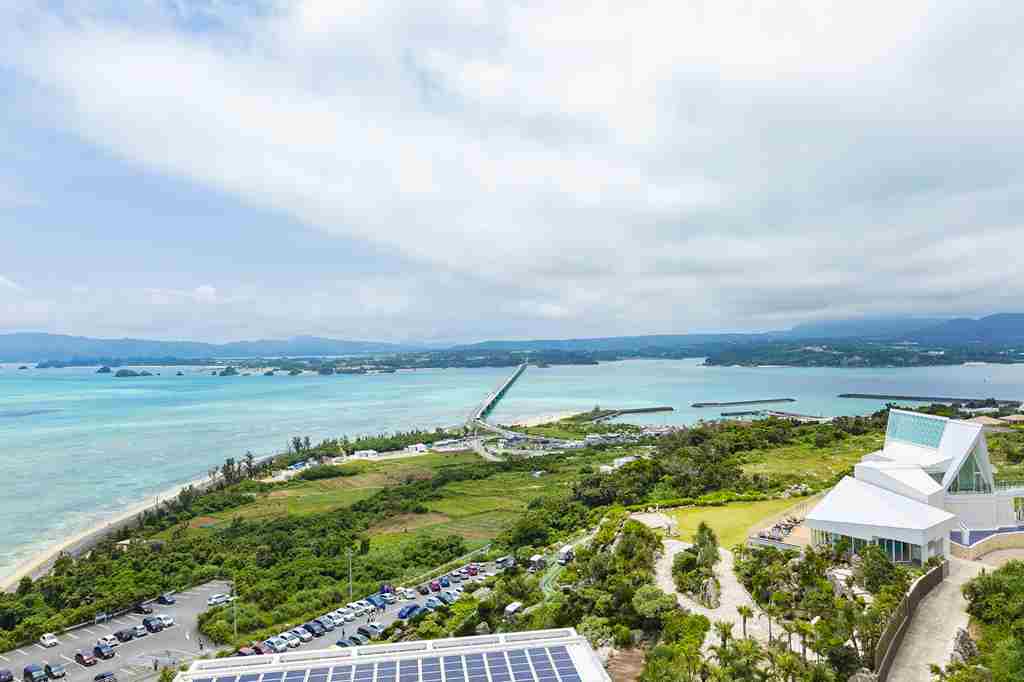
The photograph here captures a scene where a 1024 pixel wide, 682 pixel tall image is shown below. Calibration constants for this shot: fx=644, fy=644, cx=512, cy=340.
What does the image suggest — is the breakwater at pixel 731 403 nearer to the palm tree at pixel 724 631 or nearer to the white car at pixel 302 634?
the white car at pixel 302 634

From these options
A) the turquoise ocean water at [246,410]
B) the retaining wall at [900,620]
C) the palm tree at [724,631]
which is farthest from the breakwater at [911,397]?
the palm tree at [724,631]

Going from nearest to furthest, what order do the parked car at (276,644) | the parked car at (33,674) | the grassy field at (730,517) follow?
the parked car at (33,674), the parked car at (276,644), the grassy field at (730,517)

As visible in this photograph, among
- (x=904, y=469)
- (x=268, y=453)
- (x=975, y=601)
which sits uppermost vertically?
(x=904, y=469)

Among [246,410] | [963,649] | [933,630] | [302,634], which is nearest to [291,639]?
[302,634]

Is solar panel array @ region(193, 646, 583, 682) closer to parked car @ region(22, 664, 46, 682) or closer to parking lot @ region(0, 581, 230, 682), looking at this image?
parking lot @ region(0, 581, 230, 682)

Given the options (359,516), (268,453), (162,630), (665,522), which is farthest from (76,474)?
(665,522)

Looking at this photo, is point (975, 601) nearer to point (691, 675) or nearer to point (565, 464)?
point (691, 675)

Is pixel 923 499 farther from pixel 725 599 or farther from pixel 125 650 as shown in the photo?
pixel 125 650
